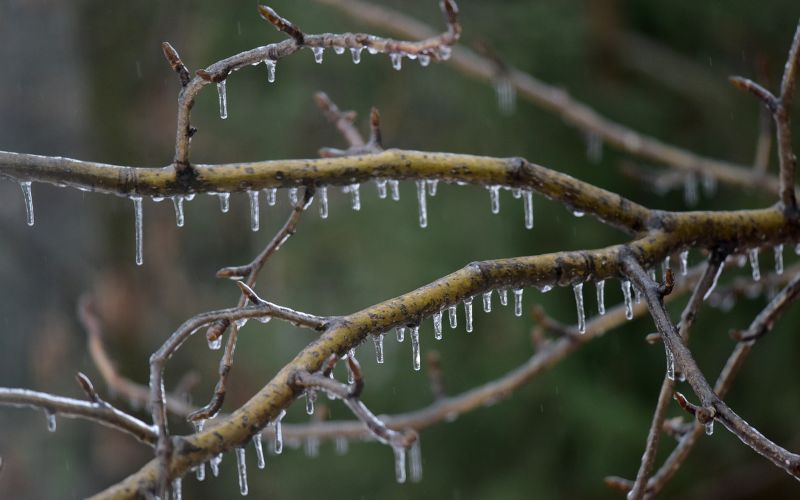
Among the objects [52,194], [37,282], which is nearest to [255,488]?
[37,282]

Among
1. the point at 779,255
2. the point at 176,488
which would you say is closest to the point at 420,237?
the point at 779,255

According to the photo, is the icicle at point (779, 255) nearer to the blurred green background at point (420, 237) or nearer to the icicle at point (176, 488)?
the icicle at point (176, 488)

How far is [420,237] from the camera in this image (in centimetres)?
446

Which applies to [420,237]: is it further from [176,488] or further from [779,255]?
[176,488]

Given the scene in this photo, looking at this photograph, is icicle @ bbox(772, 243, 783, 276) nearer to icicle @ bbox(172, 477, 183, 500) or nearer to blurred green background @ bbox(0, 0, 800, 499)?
icicle @ bbox(172, 477, 183, 500)

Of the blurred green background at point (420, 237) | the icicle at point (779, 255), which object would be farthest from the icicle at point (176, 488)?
the blurred green background at point (420, 237)

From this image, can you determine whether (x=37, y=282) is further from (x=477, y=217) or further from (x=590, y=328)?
(x=590, y=328)

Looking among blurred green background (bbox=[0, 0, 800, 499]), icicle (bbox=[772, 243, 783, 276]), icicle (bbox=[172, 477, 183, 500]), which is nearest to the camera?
icicle (bbox=[172, 477, 183, 500])

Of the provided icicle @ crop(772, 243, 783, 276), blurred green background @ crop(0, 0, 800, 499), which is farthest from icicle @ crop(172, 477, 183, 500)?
blurred green background @ crop(0, 0, 800, 499)

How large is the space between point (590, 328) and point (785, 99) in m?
0.72

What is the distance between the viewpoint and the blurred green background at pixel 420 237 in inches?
170

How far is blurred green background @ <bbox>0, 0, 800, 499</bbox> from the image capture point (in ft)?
14.1

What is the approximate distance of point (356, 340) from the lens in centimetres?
114

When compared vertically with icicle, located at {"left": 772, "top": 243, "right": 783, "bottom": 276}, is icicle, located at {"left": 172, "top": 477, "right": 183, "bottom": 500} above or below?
below
